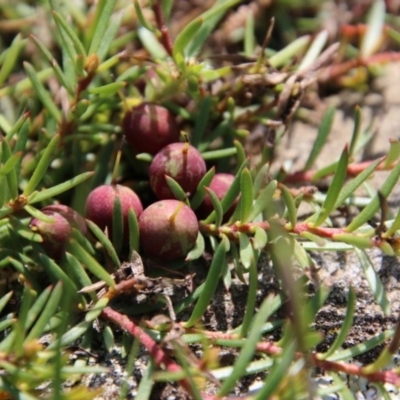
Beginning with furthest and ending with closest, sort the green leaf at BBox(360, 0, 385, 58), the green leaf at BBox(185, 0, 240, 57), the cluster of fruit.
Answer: the green leaf at BBox(360, 0, 385, 58) < the green leaf at BBox(185, 0, 240, 57) < the cluster of fruit

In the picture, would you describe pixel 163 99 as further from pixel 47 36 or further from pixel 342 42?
pixel 342 42

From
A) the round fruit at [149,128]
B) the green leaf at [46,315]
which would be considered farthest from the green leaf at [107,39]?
the green leaf at [46,315]

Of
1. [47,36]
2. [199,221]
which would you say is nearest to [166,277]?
[199,221]

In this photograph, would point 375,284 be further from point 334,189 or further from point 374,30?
point 374,30

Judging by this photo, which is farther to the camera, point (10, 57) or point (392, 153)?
point (10, 57)

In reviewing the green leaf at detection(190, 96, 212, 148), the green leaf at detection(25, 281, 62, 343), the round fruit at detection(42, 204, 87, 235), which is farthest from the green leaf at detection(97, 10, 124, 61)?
the green leaf at detection(25, 281, 62, 343)

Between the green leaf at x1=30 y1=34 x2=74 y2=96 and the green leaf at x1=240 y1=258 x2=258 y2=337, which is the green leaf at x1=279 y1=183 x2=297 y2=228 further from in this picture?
the green leaf at x1=30 y1=34 x2=74 y2=96

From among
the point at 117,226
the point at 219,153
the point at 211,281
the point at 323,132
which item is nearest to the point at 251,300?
the point at 211,281
